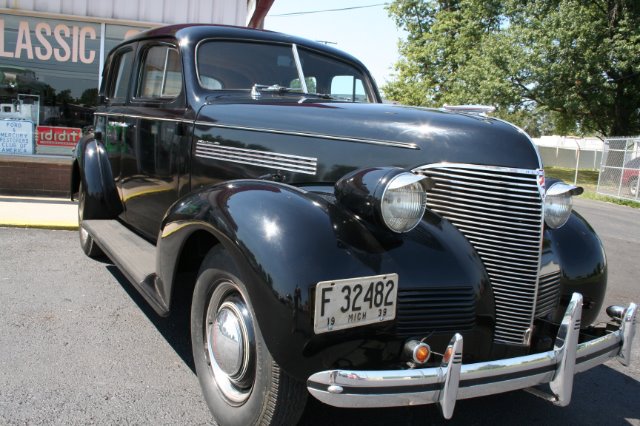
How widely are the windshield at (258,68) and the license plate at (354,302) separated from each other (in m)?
1.77

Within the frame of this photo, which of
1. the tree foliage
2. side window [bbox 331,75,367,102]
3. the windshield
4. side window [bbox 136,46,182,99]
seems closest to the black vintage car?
the windshield

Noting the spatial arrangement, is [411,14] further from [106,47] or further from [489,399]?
[489,399]

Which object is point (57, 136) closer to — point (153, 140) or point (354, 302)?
point (153, 140)

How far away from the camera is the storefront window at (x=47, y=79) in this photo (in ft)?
27.0

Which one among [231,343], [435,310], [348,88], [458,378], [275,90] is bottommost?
[231,343]

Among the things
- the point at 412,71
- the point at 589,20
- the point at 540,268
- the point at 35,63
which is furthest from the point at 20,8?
the point at 412,71

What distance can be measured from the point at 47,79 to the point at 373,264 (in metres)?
8.17

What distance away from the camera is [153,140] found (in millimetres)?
3656

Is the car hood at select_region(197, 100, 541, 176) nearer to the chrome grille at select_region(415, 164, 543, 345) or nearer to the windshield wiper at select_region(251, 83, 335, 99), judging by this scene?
the chrome grille at select_region(415, 164, 543, 345)

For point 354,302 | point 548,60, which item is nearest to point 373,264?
point 354,302

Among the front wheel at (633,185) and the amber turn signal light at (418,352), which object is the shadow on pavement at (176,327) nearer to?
the amber turn signal light at (418,352)

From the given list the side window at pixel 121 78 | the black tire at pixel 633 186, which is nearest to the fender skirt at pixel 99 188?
the side window at pixel 121 78

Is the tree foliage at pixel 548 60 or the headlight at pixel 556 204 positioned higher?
the tree foliage at pixel 548 60

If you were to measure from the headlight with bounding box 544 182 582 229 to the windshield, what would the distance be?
1.51 metres
